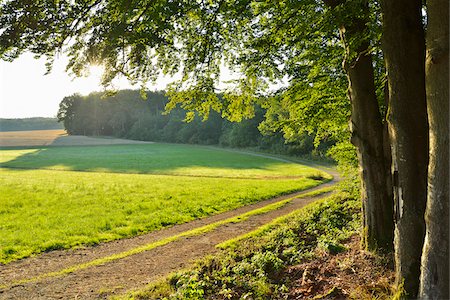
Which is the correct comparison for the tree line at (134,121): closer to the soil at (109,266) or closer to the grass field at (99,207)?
the grass field at (99,207)

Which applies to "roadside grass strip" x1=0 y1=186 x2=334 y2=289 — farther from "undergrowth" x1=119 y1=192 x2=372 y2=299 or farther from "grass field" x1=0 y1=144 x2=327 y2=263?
"undergrowth" x1=119 y1=192 x2=372 y2=299

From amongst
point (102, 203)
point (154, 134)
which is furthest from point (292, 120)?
point (154, 134)

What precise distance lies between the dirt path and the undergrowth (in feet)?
3.92

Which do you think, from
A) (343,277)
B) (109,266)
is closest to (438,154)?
(343,277)

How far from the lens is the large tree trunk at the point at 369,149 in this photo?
739 cm

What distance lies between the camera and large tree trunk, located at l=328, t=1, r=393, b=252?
24.2 ft

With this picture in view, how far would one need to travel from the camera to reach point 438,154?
379 centimetres

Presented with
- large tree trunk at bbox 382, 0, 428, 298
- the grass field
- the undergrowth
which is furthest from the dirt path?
large tree trunk at bbox 382, 0, 428, 298

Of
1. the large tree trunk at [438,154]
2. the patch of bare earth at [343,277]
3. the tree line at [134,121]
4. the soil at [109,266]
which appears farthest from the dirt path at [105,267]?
the tree line at [134,121]

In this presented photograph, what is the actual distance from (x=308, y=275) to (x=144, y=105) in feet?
355

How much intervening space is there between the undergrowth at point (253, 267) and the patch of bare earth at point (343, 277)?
0.31 m

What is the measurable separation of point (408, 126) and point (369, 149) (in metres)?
2.78

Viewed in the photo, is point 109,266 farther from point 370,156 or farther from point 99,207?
point 99,207

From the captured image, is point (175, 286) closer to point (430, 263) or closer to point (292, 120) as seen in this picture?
point (430, 263)
